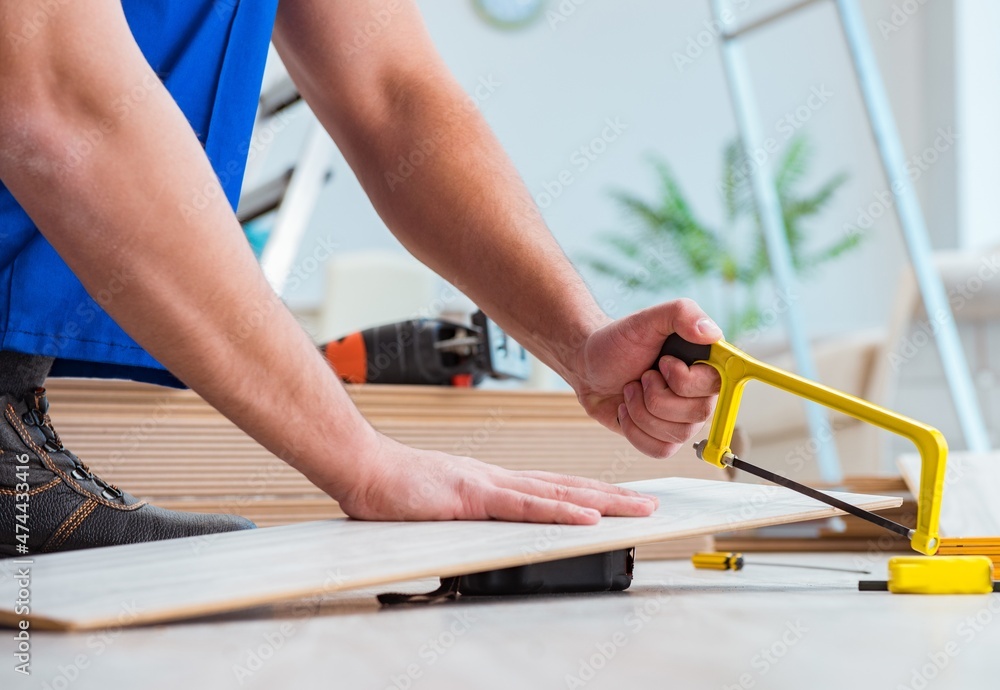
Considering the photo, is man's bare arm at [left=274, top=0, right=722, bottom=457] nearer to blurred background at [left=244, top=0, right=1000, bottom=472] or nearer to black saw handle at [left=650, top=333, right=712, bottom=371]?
black saw handle at [left=650, top=333, right=712, bottom=371]

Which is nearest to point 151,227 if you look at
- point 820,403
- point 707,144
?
point 820,403

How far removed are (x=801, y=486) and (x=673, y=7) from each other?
566 centimetres

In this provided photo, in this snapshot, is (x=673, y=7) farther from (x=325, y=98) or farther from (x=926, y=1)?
(x=325, y=98)

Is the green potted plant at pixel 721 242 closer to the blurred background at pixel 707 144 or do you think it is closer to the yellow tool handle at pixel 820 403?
the blurred background at pixel 707 144

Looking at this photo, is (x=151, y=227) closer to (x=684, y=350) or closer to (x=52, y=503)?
(x=52, y=503)

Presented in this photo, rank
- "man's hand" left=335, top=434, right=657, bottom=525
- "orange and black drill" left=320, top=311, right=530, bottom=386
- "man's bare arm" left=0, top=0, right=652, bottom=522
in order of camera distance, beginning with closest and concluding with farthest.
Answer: "man's bare arm" left=0, top=0, right=652, bottom=522
"man's hand" left=335, top=434, right=657, bottom=525
"orange and black drill" left=320, top=311, right=530, bottom=386

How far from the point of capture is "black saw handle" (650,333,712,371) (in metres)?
0.73

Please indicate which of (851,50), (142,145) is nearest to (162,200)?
(142,145)

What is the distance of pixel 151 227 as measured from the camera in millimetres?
583

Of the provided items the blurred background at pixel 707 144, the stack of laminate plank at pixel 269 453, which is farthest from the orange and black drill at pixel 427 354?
the blurred background at pixel 707 144

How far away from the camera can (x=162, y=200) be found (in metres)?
0.59

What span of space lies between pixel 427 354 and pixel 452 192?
279 millimetres

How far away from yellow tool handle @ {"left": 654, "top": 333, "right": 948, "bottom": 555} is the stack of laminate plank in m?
0.40

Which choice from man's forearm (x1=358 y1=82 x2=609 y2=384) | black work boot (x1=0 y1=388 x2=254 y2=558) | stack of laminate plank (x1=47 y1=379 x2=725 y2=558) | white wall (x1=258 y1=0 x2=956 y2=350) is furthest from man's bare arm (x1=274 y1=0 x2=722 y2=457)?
white wall (x1=258 y1=0 x2=956 y2=350)
